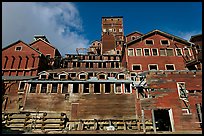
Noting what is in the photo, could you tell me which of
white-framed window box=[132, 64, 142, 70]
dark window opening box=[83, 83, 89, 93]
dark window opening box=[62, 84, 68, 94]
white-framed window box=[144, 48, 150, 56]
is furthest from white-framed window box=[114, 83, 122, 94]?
white-framed window box=[144, 48, 150, 56]

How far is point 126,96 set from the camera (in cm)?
2759

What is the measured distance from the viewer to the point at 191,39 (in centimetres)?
4062

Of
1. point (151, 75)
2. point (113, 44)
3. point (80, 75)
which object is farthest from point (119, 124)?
point (113, 44)

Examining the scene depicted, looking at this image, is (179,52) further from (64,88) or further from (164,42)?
(64,88)

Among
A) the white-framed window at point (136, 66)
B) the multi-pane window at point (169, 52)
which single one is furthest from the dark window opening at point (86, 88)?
the multi-pane window at point (169, 52)

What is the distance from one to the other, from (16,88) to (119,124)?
18409mm

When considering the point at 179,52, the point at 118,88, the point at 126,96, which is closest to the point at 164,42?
the point at 179,52

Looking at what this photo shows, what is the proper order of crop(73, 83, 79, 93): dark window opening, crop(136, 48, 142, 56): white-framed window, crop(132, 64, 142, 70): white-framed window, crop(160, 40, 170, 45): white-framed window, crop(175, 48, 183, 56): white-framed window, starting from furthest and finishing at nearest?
crop(160, 40, 170, 45): white-framed window → crop(136, 48, 142, 56): white-framed window → crop(175, 48, 183, 56): white-framed window → crop(132, 64, 142, 70): white-framed window → crop(73, 83, 79, 93): dark window opening

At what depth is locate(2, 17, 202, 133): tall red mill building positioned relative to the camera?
22.8 metres

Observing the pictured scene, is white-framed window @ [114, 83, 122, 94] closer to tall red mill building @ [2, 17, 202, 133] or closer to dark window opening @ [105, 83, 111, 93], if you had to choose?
tall red mill building @ [2, 17, 202, 133]

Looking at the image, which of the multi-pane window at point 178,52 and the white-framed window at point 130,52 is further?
the white-framed window at point 130,52

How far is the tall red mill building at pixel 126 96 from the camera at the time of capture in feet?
74.8

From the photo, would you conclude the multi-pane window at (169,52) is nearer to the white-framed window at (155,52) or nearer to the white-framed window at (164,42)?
Answer: the white-framed window at (164,42)

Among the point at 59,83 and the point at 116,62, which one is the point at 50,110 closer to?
the point at 59,83
